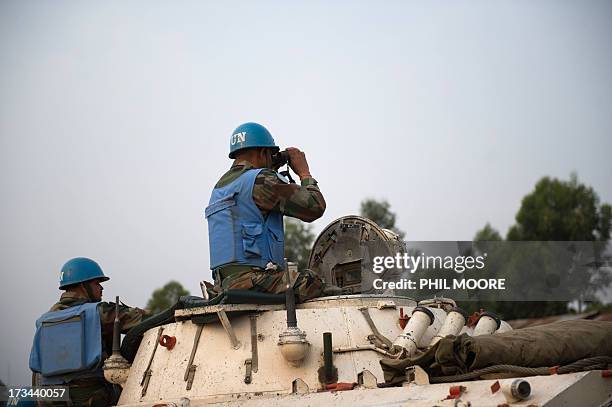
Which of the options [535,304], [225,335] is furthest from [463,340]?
[535,304]

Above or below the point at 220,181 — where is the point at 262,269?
below

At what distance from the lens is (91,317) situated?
11.3 meters

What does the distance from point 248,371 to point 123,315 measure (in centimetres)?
262

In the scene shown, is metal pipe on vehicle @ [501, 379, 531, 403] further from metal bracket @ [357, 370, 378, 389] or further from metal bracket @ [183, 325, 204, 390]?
metal bracket @ [183, 325, 204, 390]

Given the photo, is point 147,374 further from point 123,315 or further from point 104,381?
point 104,381

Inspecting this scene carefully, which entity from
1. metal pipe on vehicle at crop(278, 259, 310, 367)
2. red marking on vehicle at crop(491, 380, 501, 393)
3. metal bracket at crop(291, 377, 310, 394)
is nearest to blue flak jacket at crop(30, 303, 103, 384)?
metal pipe on vehicle at crop(278, 259, 310, 367)

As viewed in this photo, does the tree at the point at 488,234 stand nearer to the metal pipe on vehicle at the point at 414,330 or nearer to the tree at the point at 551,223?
the tree at the point at 551,223

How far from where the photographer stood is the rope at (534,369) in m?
8.02

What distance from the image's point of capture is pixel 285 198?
33.7 feet

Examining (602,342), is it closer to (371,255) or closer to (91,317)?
(371,255)

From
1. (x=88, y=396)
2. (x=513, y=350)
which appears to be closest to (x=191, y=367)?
(x=88, y=396)

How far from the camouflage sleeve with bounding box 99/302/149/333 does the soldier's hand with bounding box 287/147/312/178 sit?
7.69 ft

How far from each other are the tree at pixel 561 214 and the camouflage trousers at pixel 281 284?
39.3 meters

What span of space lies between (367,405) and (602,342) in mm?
2148
